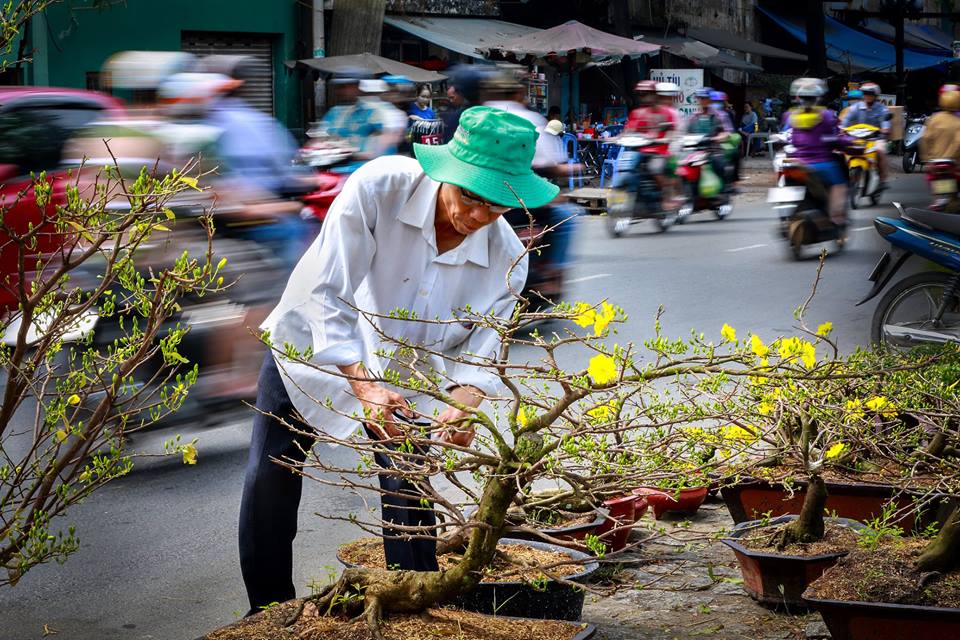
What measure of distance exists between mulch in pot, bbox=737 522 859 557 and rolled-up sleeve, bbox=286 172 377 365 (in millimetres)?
1617

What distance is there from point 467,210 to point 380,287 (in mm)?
360

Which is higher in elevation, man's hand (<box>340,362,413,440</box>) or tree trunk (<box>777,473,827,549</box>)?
man's hand (<box>340,362,413,440</box>)

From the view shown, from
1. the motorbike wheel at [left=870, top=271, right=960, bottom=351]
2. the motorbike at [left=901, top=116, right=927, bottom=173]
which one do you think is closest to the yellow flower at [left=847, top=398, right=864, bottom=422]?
the motorbike wheel at [left=870, top=271, right=960, bottom=351]

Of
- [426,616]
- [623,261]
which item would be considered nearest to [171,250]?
[426,616]

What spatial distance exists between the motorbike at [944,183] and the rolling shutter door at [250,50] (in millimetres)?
12216

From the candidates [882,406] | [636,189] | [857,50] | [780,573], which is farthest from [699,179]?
[857,50]

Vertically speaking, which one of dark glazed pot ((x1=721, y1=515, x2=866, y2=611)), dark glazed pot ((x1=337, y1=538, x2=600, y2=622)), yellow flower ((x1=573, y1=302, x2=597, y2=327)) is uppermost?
yellow flower ((x1=573, y1=302, x2=597, y2=327))

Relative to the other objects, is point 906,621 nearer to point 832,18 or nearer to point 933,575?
point 933,575

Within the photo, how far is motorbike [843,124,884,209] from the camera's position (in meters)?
16.0

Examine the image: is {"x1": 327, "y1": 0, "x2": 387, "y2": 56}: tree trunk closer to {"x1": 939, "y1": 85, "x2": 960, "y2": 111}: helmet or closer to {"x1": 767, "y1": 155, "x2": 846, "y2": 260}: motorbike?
{"x1": 767, "y1": 155, "x2": 846, "y2": 260}: motorbike

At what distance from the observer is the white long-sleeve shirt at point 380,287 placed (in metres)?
3.16

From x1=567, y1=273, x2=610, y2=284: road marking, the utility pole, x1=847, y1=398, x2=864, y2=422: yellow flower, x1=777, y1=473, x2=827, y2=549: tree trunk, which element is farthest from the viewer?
the utility pole

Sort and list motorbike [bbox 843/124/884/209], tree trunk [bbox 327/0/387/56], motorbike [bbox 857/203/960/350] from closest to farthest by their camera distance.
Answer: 1. motorbike [bbox 857/203/960/350]
2. motorbike [bbox 843/124/884/209]
3. tree trunk [bbox 327/0/387/56]

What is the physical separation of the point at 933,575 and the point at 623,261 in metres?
9.23
